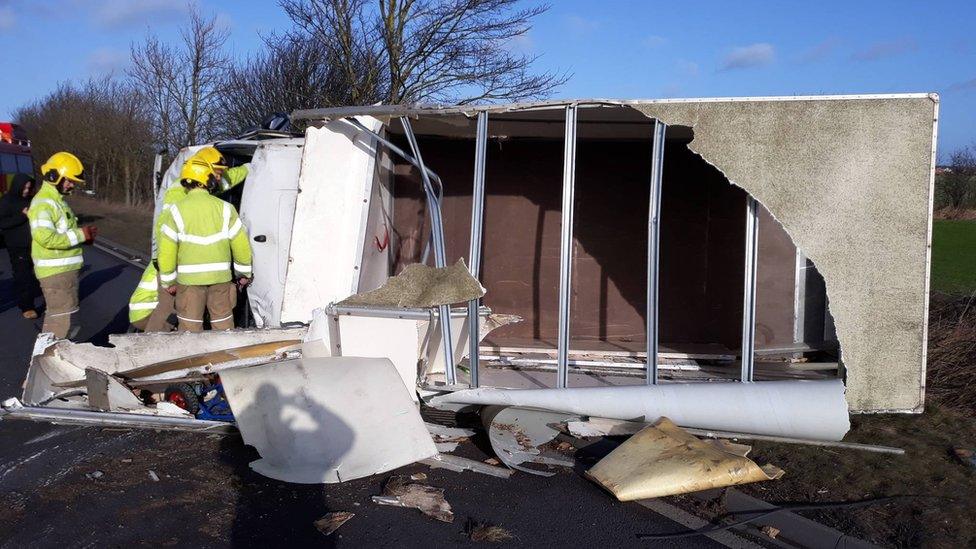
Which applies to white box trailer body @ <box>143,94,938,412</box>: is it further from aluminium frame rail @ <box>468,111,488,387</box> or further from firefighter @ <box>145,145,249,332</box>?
firefighter @ <box>145,145,249,332</box>

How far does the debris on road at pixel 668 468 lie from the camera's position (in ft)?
14.9

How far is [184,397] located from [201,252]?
3.78 ft

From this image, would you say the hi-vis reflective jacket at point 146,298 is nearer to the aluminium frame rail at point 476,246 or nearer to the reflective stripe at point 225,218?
the reflective stripe at point 225,218

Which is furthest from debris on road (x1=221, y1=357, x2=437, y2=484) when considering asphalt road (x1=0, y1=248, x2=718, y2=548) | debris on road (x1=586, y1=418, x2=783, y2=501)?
debris on road (x1=586, y1=418, x2=783, y2=501)

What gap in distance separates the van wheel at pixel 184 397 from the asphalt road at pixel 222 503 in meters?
0.26

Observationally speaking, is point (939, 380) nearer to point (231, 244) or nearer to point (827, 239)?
point (827, 239)

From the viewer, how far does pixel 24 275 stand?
30.9ft

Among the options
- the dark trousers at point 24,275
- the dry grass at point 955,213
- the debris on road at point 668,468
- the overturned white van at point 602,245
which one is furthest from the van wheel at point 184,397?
the dry grass at point 955,213

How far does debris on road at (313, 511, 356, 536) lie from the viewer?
410 centimetres

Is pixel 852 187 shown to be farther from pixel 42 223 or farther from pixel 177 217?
pixel 42 223

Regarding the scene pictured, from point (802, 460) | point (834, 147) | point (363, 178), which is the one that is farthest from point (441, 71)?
point (802, 460)

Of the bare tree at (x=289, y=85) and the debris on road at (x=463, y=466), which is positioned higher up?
the bare tree at (x=289, y=85)

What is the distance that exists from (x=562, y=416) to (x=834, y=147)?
8.45ft

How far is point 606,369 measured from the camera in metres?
6.89
